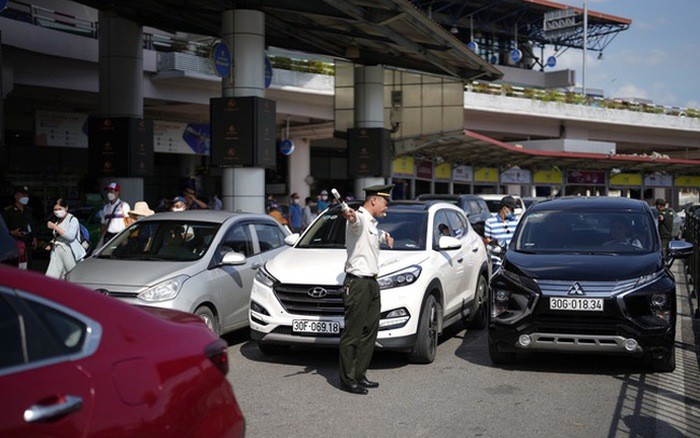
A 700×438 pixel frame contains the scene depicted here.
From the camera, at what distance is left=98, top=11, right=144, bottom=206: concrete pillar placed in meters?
19.9

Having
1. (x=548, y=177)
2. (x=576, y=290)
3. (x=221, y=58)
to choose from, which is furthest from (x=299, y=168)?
(x=576, y=290)

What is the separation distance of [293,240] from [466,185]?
33555 millimetres

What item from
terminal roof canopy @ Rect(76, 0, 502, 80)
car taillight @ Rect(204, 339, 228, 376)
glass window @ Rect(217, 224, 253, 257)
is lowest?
glass window @ Rect(217, 224, 253, 257)

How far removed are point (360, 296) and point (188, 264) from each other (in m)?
2.55

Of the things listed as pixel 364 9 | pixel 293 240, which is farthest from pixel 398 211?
pixel 364 9

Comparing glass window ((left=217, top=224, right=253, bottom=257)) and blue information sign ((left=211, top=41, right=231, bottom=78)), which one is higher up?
blue information sign ((left=211, top=41, right=231, bottom=78))

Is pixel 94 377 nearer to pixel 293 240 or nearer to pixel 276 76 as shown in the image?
pixel 293 240

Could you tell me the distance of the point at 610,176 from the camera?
144 ft

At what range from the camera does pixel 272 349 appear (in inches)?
355

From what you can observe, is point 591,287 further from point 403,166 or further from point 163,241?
point 403,166

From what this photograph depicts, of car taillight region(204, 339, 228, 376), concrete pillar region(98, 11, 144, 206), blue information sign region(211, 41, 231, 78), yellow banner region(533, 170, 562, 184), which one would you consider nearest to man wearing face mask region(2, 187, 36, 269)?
blue information sign region(211, 41, 231, 78)

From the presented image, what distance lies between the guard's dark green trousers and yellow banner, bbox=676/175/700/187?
4481 centimetres

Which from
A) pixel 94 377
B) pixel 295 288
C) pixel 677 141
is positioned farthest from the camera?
pixel 677 141

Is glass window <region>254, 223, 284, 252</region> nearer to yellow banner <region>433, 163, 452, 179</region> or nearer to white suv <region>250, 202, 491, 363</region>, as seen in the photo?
white suv <region>250, 202, 491, 363</region>
